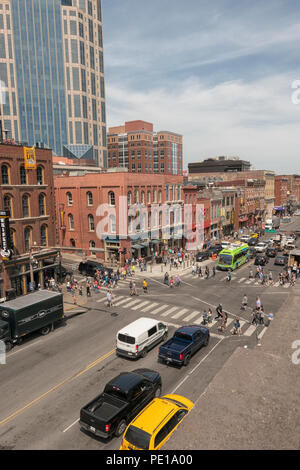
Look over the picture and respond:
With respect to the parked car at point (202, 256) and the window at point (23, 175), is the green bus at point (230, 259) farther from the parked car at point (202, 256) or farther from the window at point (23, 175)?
the window at point (23, 175)

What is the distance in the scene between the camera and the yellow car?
11.7 meters

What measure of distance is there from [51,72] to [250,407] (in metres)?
122

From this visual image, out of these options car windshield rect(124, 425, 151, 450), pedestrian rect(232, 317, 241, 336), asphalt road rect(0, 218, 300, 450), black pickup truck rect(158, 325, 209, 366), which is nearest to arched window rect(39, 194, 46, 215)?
asphalt road rect(0, 218, 300, 450)

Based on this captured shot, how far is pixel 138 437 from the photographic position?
1184cm

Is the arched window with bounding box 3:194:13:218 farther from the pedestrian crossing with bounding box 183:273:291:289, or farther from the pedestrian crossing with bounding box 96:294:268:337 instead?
the pedestrian crossing with bounding box 183:273:291:289

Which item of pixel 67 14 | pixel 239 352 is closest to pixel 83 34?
pixel 67 14

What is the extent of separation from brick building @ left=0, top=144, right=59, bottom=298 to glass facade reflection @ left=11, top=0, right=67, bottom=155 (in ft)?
271

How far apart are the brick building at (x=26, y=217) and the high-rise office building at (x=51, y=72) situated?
6843 centimetres

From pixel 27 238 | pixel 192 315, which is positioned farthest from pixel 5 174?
pixel 192 315

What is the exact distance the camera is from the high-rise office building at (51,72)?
4136 inches

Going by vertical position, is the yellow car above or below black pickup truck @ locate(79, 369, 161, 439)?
above

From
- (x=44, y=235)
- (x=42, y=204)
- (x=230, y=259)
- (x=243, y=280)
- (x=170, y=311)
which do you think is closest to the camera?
(x=170, y=311)

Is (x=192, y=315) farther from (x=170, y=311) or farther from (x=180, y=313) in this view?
(x=170, y=311)

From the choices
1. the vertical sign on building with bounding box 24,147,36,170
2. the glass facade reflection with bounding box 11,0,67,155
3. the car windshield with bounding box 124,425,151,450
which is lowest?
the car windshield with bounding box 124,425,151,450
